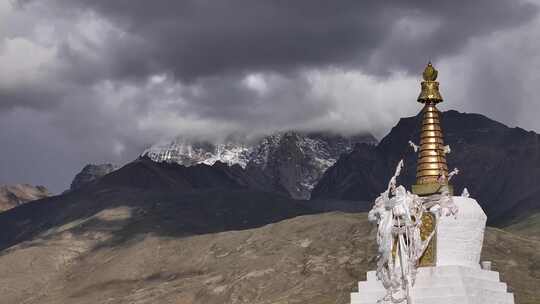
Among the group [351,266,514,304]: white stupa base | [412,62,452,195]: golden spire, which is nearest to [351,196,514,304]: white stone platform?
[351,266,514,304]: white stupa base

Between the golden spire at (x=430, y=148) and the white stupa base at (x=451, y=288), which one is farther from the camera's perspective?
the golden spire at (x=430, y=148)

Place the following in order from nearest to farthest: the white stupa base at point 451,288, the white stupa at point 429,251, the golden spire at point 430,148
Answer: the white stupa base at point 451,288 < the white stupa at point 429,251 < the golden spire at point 430,148

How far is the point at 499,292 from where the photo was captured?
45.5m

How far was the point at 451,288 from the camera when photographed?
43875mm

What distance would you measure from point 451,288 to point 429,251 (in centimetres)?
248

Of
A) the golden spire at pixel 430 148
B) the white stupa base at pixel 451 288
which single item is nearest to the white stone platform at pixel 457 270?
the white stupa base at pixel 451 288

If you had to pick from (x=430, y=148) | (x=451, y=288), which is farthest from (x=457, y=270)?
(x=430, y=148)

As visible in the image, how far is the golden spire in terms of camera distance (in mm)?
47969

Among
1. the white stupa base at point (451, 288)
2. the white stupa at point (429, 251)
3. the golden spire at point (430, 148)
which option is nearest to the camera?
the white stupa base at point (451, 288)

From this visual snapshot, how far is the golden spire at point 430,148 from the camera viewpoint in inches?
1889

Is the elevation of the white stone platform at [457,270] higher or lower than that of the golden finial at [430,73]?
lower

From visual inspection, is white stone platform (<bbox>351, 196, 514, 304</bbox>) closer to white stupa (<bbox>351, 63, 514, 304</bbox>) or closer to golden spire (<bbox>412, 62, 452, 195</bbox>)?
white stupa (<bbox>351, 63, 514, 304</bbox>)

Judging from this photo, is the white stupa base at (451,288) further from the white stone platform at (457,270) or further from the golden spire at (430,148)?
the golden spire at (430,148)

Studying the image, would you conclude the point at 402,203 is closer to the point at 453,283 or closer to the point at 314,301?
the point at 453,283
